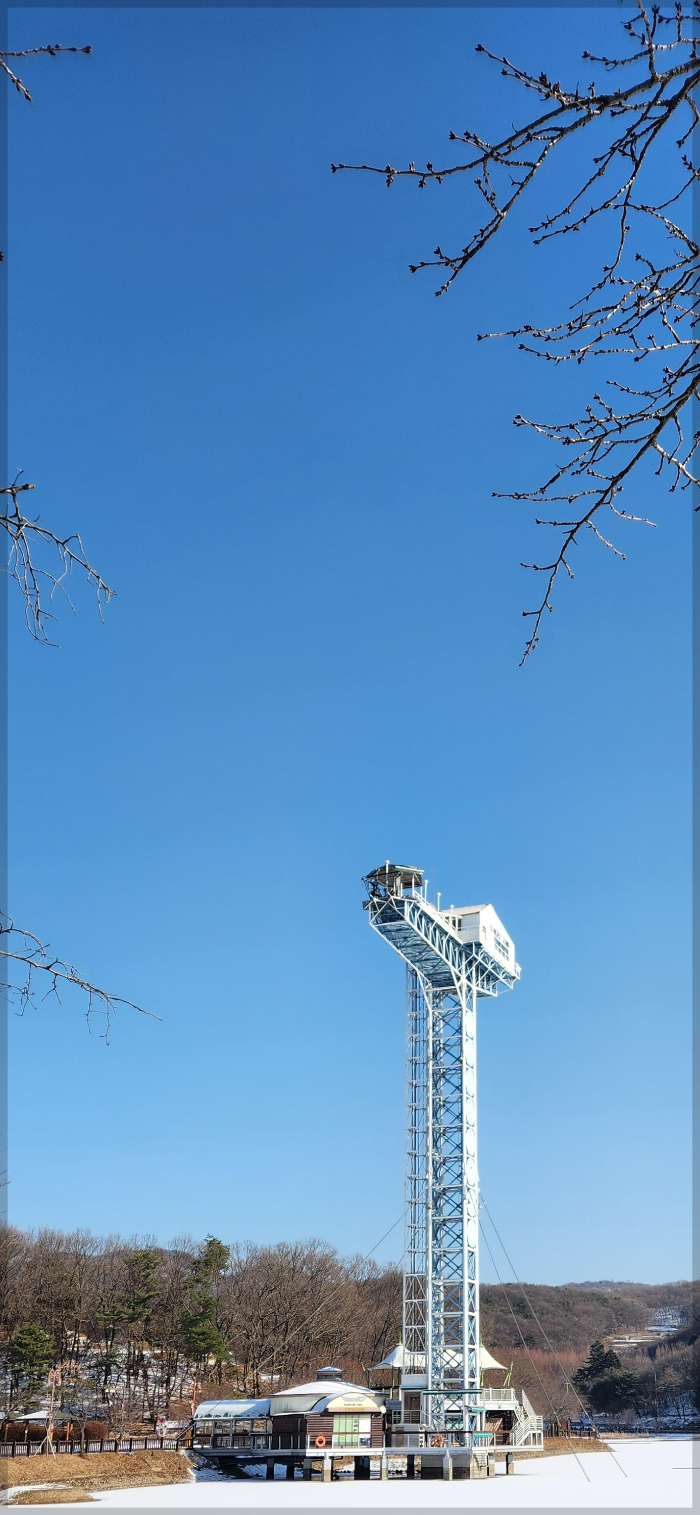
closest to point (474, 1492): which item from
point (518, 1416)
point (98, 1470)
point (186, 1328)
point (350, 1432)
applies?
point (350, 1432)

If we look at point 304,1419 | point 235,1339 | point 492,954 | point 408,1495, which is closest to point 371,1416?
point 304,1419

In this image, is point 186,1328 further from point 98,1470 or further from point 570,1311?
point 570,1311

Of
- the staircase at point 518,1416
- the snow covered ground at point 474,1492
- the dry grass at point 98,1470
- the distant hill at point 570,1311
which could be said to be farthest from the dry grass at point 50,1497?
the distant hill at point 570,1311

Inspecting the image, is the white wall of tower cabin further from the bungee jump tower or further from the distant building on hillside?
the distant building on hillside

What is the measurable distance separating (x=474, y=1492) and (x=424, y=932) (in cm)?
1651

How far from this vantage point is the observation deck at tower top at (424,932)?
38.6 m

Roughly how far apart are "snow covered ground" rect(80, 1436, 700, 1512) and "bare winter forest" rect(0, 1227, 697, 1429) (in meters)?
10.2

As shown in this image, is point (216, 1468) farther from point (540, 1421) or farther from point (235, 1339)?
point (235, 1339)

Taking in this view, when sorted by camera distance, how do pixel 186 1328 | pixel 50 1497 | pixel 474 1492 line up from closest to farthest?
1. pixel 50 1497
2. pixel 474 1492
3. pixel 186 1328

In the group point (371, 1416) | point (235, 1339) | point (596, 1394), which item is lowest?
point (596, 1394)

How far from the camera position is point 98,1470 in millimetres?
30438

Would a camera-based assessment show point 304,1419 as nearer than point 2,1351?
Yes

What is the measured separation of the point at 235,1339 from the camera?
183ft

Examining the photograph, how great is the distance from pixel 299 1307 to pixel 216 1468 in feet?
69.9
